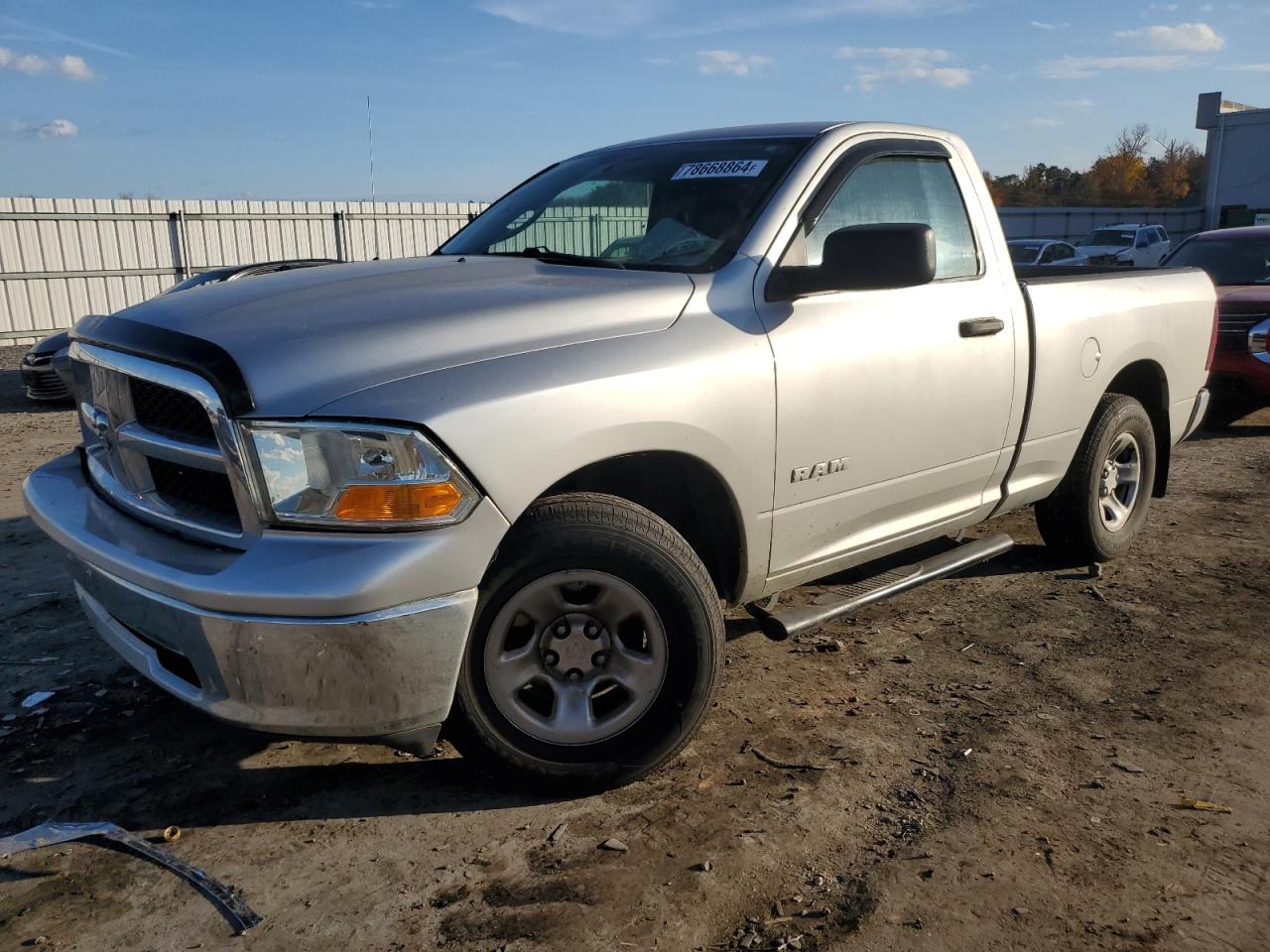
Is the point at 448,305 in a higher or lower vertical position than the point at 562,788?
higher

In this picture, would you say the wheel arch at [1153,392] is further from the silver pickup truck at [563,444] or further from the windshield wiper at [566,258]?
the windshield wiper at [566,258]

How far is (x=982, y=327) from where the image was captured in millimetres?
3889

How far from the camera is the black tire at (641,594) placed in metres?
2.74

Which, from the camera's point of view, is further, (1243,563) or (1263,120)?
(1263,120)

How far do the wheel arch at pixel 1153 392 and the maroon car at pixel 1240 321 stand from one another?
2.70 m

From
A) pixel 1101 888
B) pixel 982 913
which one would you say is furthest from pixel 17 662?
pixel 1101 888

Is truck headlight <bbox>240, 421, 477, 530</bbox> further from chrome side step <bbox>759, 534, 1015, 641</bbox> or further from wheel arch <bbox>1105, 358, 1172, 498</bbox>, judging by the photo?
wheel arch <bbox>1105, 358, 1172, 498</bbox>

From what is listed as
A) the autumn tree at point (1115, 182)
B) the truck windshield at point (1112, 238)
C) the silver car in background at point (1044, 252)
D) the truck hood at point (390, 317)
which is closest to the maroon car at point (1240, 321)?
the truck hood at point (390, 317)

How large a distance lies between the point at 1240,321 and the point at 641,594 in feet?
24.4

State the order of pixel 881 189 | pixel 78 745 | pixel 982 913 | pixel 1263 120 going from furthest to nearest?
pixel 1263 120, pixel 881 189, pixel 78 745, pixel 982 913

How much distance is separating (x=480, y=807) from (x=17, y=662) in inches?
86.4

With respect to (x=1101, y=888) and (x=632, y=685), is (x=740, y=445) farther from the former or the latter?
(x=1101, y=888)

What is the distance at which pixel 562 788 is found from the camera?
2965mm

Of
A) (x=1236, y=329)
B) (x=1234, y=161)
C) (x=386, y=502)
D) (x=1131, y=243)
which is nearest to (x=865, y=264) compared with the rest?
(x=386, y=502)
